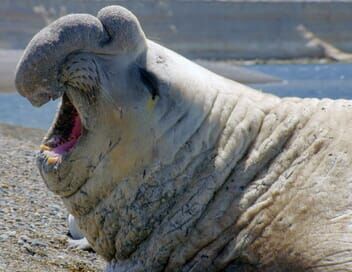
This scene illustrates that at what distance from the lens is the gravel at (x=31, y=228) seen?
627 cm

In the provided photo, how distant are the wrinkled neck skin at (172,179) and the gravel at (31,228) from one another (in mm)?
1114

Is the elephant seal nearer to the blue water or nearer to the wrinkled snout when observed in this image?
the wrinkled snout

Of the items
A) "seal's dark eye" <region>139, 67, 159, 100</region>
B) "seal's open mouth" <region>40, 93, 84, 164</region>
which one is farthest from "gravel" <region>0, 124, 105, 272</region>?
"seal's dark eye" <region>139, 67, 159, 100</region>

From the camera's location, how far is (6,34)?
56.0m

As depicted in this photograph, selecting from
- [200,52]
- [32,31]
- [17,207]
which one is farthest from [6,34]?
[17,207]

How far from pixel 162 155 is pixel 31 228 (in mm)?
2614

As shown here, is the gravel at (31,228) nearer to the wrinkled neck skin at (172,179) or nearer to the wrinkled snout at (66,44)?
the wrinkled neck skin at (172,179)

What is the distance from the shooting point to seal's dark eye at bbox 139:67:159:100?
486 cm

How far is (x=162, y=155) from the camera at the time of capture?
15.8 feet

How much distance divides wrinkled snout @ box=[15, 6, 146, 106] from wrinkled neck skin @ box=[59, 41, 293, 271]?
16cm

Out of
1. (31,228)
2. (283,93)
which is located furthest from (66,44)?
(283,93)

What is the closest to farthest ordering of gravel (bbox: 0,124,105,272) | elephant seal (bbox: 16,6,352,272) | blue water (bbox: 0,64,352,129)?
elephant seal (bbox: 16,6,352,272), gravel (bbox: 0,124,105,272), blue water (bbox: 0,64,352,129)

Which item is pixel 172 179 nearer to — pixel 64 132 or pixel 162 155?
pixel 162 155

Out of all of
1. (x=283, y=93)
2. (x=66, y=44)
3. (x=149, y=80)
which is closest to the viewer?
(x=66, y=44)
